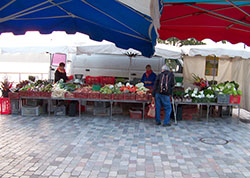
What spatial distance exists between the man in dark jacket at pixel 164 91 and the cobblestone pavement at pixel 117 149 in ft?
1.71

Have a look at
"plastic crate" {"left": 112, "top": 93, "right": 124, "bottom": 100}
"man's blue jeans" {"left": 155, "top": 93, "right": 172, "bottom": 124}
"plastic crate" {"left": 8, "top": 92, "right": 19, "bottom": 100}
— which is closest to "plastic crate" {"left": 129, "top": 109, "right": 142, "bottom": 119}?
"plastic crate" {"left": 112, "top": 93, "right": 124, "bottom": 100}

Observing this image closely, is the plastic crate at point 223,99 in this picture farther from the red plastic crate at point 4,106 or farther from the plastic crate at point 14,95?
the red plastic crate at point 4,106

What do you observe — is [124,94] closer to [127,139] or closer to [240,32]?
[127,139]

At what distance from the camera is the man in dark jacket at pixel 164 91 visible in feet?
22.9

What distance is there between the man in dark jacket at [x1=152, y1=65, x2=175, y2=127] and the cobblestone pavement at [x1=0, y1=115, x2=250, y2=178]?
0.52m

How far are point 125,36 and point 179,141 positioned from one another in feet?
9.93

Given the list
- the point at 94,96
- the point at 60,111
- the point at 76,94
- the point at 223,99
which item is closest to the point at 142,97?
the point at 94,96

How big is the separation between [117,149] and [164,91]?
2.65m

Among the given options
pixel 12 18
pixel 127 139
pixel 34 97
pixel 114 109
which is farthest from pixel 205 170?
pixel 34 97

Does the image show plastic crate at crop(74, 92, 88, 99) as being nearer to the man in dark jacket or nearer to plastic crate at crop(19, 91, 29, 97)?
plastic crate at crop(19, 91, 29, 97)

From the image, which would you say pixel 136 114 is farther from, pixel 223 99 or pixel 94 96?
pixel 223 99

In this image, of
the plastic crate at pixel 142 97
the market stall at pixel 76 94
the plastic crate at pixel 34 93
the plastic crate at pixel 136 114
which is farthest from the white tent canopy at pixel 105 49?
the plastic crate at pixel 136 114

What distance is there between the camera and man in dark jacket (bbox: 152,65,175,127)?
22.9 feet

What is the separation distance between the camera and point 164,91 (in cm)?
698
